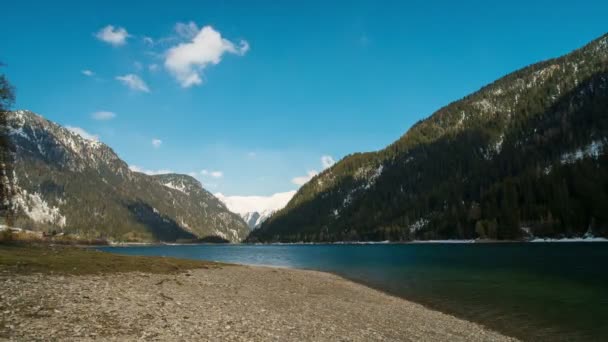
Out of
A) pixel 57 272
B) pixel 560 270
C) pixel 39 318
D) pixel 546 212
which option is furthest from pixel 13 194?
pixel 546 212

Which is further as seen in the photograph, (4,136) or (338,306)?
(4,136)

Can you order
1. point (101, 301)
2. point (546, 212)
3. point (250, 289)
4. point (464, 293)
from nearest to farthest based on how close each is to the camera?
point (101, 301)
point (250, 289)
point (464, 293)
point (546, 212)

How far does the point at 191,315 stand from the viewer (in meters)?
22.1

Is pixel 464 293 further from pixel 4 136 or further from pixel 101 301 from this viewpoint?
pixel 4 136

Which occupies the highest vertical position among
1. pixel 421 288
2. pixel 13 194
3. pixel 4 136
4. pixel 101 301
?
pixel 4 136

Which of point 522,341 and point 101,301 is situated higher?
point 101,301

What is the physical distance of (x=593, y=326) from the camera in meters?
26.7

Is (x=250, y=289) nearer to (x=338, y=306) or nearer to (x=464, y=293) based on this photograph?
(x=338, y=306)

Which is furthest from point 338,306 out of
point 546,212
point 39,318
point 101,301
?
point 546,212

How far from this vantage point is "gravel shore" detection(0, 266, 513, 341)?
55.2 feet

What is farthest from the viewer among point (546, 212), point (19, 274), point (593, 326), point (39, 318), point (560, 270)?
point (546, 212)

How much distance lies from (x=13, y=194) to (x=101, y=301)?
125ft

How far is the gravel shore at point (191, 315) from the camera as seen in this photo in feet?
55.2

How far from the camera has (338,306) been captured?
3244 cm
